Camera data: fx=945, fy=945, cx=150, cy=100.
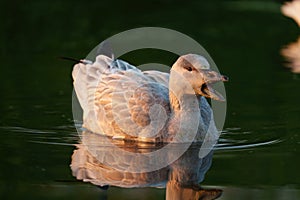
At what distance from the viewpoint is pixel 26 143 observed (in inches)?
387

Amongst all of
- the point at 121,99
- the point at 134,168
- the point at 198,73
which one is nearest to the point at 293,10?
the point at 121,99

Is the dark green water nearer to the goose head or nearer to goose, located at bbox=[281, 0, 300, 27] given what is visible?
goose, located at bbox=[281, 0, 300, 27]

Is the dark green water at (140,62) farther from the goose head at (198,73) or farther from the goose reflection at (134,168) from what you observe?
the goose head at (198,73)

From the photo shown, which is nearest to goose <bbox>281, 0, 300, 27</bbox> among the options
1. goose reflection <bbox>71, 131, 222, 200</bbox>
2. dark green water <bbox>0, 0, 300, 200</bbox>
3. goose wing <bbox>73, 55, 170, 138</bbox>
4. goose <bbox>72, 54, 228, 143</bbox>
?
dark green water <bbox>0, 0, 300, 200</bbox>

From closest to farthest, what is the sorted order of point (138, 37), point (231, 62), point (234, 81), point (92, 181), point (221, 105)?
point (92, 181) < point (221, 105) < point (234, 81) < point (231, 62) < point (138, 37)

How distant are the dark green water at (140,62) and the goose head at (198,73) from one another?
0.58m

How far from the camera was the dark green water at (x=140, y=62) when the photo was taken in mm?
8438

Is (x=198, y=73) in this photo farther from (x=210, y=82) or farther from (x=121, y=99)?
(x=121, y=99)

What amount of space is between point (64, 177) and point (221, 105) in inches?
124

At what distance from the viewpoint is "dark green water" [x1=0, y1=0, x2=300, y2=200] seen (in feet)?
27.7

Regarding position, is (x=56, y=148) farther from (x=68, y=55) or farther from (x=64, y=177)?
(x=68, y=55)

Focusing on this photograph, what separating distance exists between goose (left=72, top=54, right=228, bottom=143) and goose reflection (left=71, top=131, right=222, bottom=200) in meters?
0.17

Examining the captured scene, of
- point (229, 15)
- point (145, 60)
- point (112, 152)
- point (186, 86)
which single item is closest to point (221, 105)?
point (186, 86)

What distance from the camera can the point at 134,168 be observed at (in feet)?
29.4
